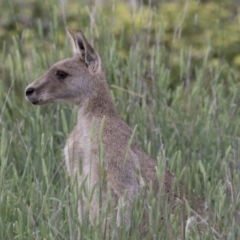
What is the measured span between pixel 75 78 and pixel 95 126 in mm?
365

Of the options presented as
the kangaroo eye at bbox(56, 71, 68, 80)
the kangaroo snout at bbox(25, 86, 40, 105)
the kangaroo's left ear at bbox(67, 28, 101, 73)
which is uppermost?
the kangaroo's left ear at bbox(67, 28, 101, 73)

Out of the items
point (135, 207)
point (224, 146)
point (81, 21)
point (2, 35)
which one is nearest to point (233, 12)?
point (2, 35)

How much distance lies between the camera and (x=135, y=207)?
4.47 metres

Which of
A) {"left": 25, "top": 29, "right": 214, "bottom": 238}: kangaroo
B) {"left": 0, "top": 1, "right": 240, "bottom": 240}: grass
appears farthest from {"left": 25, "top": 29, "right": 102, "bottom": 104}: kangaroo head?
{"left": 0, "top": 1, "right": 240, "bottom": 240}: grass

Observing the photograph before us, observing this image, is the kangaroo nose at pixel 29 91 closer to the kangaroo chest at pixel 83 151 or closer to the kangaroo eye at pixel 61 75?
the kangaroo eye at pixel 61 75

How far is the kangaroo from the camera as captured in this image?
17.9 feet

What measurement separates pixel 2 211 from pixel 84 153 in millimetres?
685

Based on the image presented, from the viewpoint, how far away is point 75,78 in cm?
586

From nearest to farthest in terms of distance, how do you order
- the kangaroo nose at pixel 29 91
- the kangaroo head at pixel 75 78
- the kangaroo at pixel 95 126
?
1. the kangaroo at pixel 95 126
2. the kangaroo nose at pixel 29 91
3. the kangaroo head at pixel 75 78

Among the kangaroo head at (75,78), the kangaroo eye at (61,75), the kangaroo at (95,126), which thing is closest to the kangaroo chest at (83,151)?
the kangaroo at (95,126)

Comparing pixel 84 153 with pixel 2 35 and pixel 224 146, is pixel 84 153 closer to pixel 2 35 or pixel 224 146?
pixel 224 146

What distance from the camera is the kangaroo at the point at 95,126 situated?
5.45 meters

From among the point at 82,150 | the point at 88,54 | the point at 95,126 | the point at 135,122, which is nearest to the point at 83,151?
the point at 82,150

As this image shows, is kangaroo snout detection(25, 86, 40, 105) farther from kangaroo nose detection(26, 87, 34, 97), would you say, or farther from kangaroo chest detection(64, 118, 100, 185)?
kangaroo chest detection(64, 118, 100, 185)
